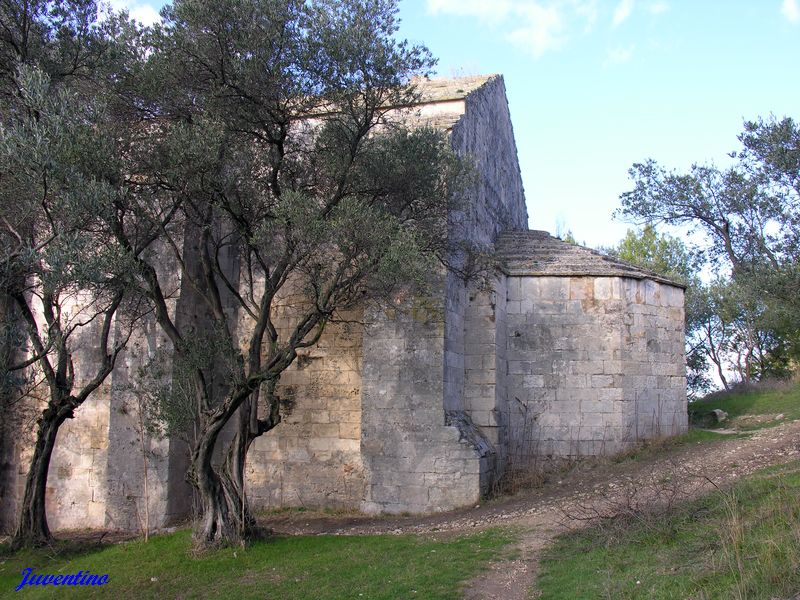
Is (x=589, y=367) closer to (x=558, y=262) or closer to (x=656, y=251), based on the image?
(x=558, y=262)

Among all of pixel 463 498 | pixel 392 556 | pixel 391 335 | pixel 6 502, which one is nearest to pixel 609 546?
pixel 392 556

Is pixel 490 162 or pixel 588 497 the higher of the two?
pixel 490 162

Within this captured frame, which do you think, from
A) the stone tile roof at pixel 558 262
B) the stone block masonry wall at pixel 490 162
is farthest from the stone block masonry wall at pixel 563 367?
the stone block masonry wall at pixel 490 162

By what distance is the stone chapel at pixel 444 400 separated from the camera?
442 inches

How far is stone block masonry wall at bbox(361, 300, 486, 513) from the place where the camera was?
10.9m

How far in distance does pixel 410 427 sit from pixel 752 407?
30.7 ft

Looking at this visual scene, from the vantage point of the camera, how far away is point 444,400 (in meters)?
11.2

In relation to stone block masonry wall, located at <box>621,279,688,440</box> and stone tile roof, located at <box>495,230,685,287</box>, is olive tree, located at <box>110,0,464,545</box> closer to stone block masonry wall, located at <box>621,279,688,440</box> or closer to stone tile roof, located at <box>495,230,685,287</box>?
stone tile roof, located at <box>495,230,685,287</box>

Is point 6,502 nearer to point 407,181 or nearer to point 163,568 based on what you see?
point 163,568

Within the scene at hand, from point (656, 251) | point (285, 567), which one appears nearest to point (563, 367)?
point (285, 567)

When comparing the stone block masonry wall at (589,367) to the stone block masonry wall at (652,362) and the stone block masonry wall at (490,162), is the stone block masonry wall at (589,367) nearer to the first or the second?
the stone block masonry wall at (652,362)

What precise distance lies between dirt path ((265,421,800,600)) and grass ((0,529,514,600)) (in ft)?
1.52
